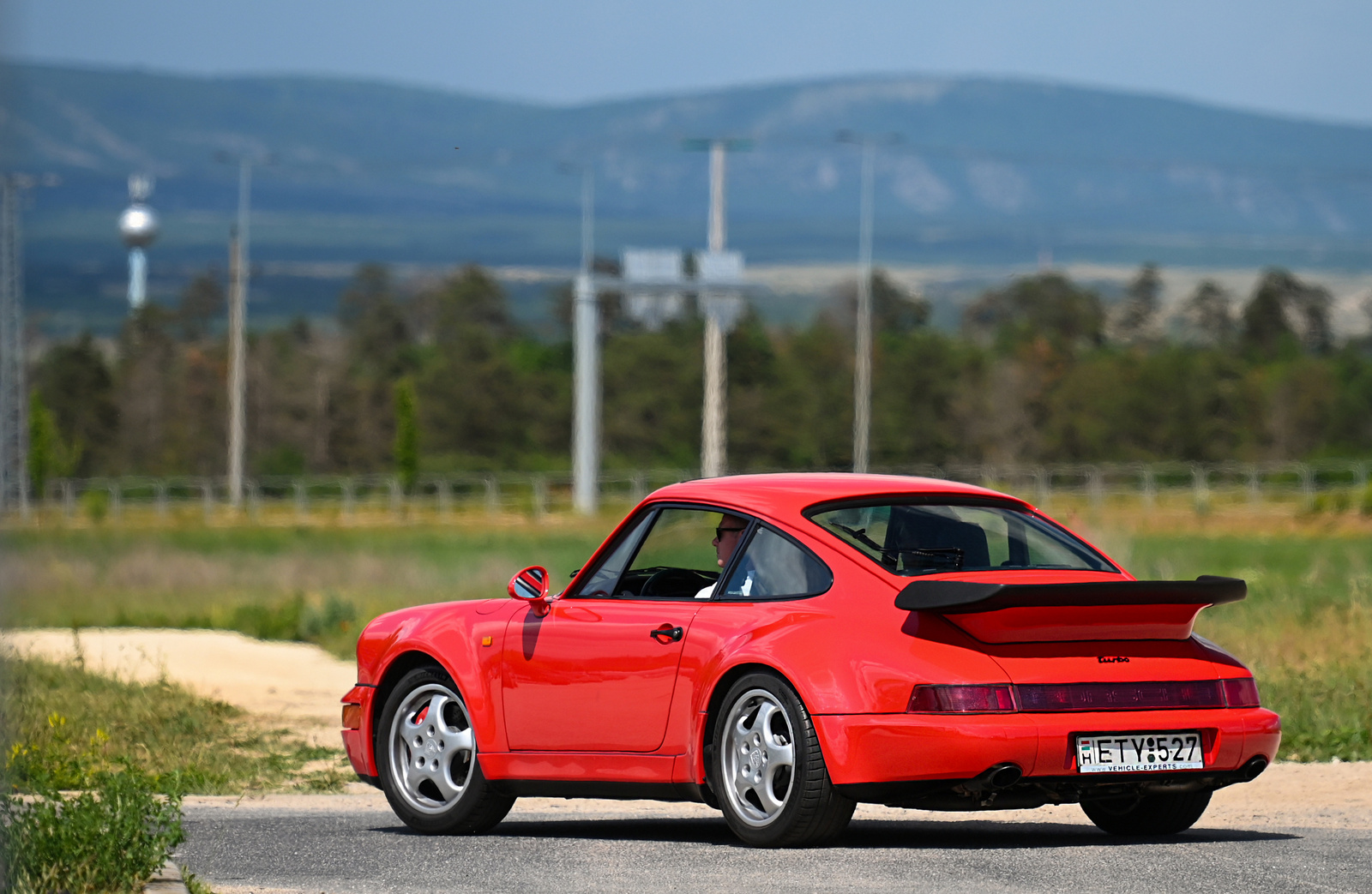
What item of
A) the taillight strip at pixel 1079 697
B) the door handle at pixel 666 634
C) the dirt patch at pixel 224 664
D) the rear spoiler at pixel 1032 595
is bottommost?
the dirt patch at pixel 224 664

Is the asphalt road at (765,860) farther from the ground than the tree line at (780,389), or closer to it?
closer to it

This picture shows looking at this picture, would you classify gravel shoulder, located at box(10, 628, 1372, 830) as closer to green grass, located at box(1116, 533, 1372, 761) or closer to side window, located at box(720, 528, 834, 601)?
green grass, located at box(1116, 533, 1372, 761)

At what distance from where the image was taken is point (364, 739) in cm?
1081

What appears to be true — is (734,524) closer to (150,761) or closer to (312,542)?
(150,761)

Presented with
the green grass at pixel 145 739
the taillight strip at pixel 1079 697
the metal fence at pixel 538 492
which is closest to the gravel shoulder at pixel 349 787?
the green grass at pixel 145 739

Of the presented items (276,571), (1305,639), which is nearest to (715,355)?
(276,571)

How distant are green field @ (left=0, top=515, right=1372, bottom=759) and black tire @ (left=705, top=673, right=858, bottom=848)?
158 inches

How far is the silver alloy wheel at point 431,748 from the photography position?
414 inches

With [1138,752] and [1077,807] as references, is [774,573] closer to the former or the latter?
[1138,752]

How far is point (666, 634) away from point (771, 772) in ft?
A: 2.63

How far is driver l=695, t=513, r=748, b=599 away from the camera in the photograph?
971 centimetres

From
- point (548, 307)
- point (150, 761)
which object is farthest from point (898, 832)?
point (548, 307)

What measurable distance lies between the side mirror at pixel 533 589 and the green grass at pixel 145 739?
3.32m

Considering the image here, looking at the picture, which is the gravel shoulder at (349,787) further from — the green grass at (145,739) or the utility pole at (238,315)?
the utility pole at (238,315)
